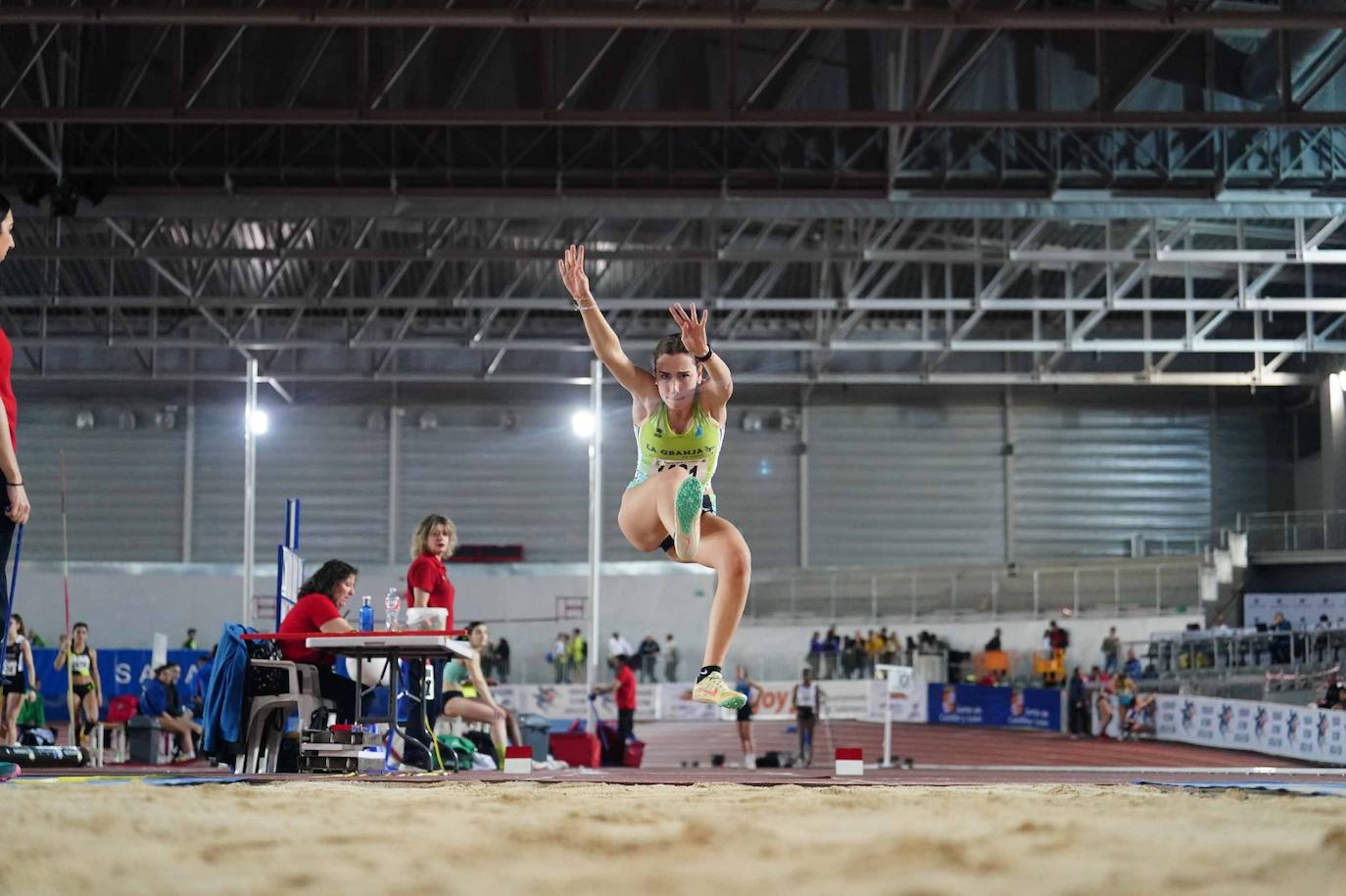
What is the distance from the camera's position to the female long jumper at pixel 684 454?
236 inches

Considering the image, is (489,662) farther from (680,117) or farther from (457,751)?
(457,751)

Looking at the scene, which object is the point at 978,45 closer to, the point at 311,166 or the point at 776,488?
the point at 311,166

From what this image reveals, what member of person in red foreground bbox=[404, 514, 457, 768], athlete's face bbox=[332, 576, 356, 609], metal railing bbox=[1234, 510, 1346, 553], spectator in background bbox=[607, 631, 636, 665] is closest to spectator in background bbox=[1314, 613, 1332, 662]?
metal railing bbox=[1234, 510, 1346, 553]

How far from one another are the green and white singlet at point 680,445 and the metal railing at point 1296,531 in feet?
92.1

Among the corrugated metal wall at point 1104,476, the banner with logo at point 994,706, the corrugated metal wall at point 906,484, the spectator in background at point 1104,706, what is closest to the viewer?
the spectator in background at point 1104,706

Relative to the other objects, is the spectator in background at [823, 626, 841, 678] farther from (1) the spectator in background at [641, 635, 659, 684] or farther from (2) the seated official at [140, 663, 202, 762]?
(2) the seated official at [140, 663, 202, 762]

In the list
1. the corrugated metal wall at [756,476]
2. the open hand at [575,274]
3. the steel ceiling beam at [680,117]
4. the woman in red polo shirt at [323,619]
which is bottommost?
the woman in red polo shirt at [323,619]

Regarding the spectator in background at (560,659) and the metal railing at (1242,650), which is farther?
the spectator in background at (560,659)

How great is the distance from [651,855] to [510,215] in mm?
18459

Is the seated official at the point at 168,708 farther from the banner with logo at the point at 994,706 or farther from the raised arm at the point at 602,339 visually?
the banner with logo at the point at 994,706

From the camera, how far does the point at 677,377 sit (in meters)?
6.15

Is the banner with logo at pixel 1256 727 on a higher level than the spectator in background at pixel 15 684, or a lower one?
lower

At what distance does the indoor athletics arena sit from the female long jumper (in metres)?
0.02

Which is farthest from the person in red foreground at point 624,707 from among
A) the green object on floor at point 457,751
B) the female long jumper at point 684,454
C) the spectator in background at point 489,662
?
the spectator in background at point 489,662
